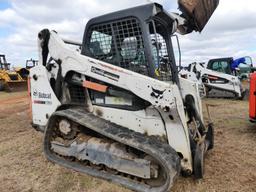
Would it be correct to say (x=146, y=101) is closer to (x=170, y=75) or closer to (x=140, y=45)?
(x=140, y=45)

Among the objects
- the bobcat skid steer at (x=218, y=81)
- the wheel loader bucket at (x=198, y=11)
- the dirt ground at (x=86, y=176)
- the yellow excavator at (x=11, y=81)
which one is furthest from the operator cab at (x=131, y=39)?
the yellow excavator at (x=11, y=81)

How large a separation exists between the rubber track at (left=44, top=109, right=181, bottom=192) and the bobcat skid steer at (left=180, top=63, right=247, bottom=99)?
8.95m

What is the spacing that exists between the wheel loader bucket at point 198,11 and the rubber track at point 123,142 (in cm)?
185

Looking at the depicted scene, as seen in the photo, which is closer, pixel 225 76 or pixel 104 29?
pixel 104 29

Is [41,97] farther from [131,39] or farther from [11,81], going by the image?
[11,81]

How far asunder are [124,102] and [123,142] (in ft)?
1.98

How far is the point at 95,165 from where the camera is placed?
3594 mm

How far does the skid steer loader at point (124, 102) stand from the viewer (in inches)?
127

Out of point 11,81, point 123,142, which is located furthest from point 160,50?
point 11,81

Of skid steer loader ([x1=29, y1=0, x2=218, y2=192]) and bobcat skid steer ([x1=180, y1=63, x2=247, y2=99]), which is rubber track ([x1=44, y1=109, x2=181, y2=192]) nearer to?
skid steer loader ([x1=29, y1=0, x2=218, y2=192])

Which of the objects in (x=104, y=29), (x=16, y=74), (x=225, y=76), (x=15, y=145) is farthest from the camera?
(x=16, y=74)

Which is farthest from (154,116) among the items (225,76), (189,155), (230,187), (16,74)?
(16,74)

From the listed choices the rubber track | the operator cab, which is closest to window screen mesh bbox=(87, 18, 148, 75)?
the operator cab

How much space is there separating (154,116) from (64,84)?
142 cm
